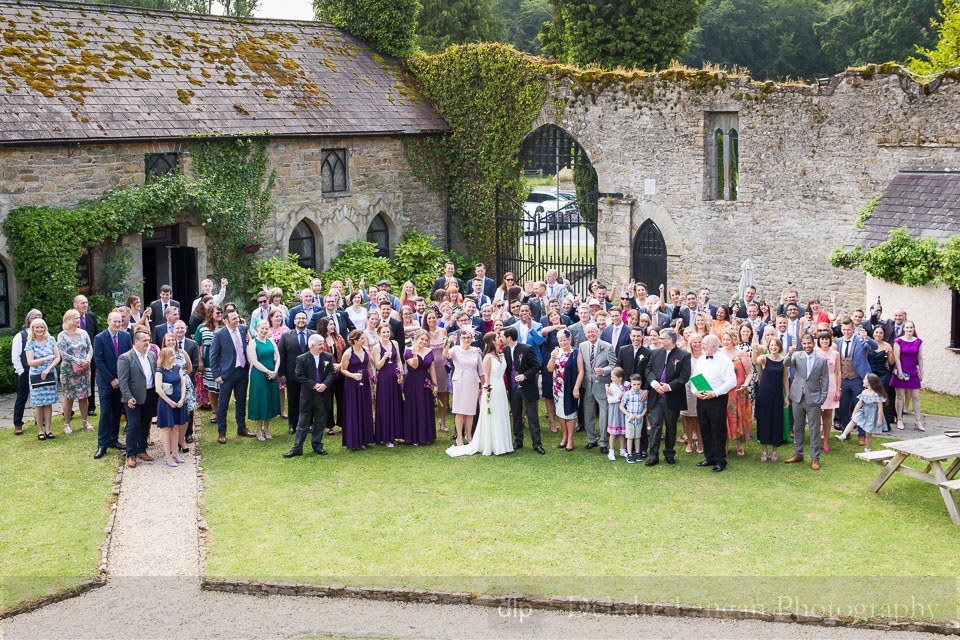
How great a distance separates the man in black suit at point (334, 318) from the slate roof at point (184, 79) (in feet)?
19.5

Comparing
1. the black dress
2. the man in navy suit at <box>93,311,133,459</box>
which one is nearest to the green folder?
the black dress

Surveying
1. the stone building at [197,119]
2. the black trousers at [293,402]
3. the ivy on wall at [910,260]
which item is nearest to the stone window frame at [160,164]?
the stone building at [197,119]

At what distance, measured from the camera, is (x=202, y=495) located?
11188mm

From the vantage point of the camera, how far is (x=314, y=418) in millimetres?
12641

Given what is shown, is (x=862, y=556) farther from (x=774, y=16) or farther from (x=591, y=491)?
(x=774, y=16)

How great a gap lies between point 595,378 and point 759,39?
5025 centimetres

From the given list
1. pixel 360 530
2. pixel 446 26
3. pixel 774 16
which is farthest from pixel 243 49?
pixel 774 16

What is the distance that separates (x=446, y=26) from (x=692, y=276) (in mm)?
29174

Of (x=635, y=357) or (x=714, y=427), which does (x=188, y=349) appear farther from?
(x=714, y=427)

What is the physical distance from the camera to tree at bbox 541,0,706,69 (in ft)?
105

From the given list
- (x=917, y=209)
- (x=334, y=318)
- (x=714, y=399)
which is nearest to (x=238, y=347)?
(x=334, y=318)

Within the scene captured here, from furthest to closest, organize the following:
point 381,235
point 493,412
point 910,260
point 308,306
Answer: point 381,235, point 910,260, point 308,306, point 493,412

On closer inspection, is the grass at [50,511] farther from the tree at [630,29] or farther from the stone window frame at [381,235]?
the tree at [630,29]

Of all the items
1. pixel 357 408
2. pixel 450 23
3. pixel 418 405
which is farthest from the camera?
pixel 450 23
